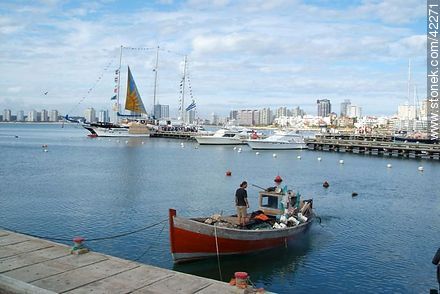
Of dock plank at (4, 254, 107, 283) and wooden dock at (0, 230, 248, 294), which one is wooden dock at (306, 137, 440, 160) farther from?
dock plank at (4, 254, 107, 283)

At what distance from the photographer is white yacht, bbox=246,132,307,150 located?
90.9m

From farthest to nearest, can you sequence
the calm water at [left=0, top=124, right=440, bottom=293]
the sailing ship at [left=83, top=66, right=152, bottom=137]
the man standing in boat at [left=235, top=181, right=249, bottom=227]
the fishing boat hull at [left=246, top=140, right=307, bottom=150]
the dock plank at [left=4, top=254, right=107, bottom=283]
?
1. the sailing ship at [left=83, top=66, right=152, bottom=137]
2. the fishing boat hull at [left=246, top=140, right=307, bottom=150]
3. the man standing in boat at [left=235, top=181, right=249, bottom=227]
4. the calm water at [left=0, top=124, right=440, bottom=293]
5. the dock plank at [left=4, top=254, right=107, bottom=283]

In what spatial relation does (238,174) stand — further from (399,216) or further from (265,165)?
(399,216)

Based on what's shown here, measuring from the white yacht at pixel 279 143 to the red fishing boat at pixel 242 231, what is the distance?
66.7m

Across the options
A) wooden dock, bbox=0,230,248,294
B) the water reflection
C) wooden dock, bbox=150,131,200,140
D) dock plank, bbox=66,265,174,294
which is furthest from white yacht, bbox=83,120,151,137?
dock plank, bbox=66,265,174,294

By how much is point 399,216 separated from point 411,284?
13.6 metres

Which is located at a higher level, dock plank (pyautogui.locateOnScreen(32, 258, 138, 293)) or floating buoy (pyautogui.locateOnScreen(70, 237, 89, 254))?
floating buoy (pyautogui.locateOnScreen(70, 237, 89, 254))

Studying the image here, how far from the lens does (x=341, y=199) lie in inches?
1448

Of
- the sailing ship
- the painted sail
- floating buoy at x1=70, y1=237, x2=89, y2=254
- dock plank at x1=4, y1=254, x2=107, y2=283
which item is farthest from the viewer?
the sailing ship

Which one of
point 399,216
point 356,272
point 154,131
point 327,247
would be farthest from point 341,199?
point 154,131

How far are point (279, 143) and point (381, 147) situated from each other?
64.1ft

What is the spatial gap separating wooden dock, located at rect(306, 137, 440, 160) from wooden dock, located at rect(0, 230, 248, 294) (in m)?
73.9

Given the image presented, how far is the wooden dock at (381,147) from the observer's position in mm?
78688

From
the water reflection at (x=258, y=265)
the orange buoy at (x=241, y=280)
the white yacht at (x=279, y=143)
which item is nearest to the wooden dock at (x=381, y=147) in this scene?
the white yacht at (x=279, y=143)
